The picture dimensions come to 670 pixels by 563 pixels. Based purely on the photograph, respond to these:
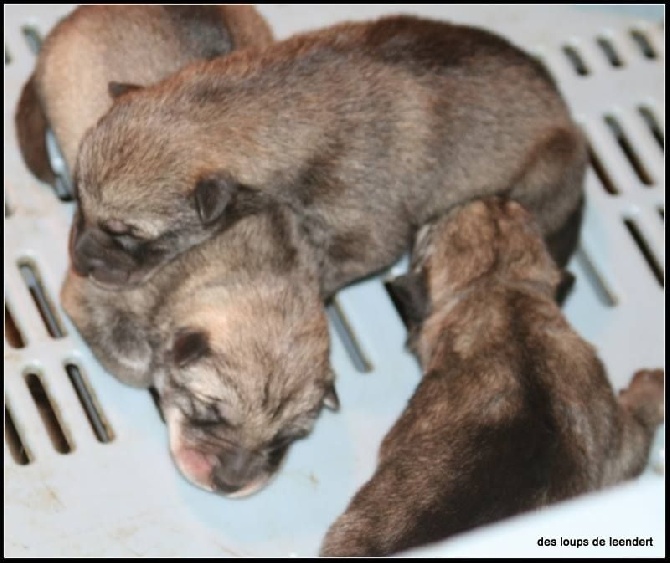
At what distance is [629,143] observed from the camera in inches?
197

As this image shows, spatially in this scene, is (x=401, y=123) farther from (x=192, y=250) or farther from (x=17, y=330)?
(x=17, y=330)

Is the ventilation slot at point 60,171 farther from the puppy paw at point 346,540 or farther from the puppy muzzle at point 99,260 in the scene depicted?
the puppy paw at point 346,540

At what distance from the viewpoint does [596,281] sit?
4.68 metres

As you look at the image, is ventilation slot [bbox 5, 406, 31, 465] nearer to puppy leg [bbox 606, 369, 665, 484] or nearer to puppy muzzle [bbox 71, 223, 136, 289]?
puppy muzzle [bbox 71, 223, 136, 289]

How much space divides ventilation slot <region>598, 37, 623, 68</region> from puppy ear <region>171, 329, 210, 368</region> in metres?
2.39

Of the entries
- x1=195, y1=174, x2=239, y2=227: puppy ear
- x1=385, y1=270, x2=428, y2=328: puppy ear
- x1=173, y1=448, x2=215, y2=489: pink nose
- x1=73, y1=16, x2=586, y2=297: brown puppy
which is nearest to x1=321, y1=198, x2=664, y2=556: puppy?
x1=385, y1=270, x2=428, y2=328: puppy ear

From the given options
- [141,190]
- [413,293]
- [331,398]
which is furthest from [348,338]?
[141,190]

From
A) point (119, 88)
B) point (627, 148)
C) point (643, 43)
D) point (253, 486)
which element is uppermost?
point (119, 88)

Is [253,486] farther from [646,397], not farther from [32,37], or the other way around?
[32,37]

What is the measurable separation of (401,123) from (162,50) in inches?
32.9

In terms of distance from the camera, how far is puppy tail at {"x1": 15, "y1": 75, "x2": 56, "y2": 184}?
14.3 feet

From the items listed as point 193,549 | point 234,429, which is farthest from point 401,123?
point 193,549

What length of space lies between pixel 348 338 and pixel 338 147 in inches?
31.5

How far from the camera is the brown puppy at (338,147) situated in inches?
144
